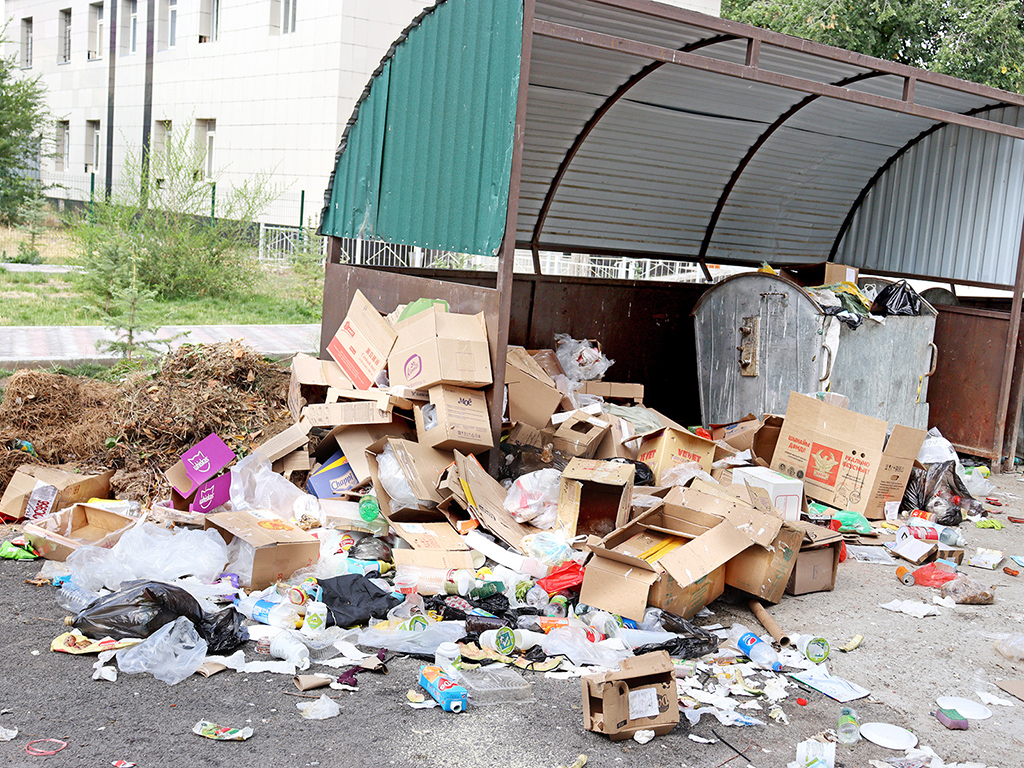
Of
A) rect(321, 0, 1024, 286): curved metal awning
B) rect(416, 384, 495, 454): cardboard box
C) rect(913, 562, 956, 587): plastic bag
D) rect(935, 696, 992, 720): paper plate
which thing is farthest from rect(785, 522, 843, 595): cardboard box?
rect(321, 0, 1024, 286): curved metal awning

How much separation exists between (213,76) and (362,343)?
1775cm

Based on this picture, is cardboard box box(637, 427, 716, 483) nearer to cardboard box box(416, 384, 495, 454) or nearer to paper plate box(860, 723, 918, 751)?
cardboard box box(416, 384, 495, 454)

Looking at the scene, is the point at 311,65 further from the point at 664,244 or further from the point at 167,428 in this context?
the point at 167,428

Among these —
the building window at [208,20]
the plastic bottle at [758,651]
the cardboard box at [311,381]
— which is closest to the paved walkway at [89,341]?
the cardboard box at [311,381]

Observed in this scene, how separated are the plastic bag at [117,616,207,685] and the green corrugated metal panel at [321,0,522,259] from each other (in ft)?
9.16

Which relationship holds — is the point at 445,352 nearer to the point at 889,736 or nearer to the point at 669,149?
the point at 889,736

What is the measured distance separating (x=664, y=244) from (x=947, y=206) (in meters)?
2.82

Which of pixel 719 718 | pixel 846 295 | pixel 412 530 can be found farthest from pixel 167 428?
pixel 846 295

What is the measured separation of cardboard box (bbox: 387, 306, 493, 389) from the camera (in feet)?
17.3

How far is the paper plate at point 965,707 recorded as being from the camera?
3.64 m

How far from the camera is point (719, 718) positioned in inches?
136

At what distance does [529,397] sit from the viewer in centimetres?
651

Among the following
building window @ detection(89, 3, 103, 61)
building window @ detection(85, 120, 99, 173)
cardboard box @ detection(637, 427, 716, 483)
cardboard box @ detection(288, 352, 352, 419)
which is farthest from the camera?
building window @ detection(85, 120, 99, 173)

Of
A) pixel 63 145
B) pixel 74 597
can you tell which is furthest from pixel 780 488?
pixel 63 145
